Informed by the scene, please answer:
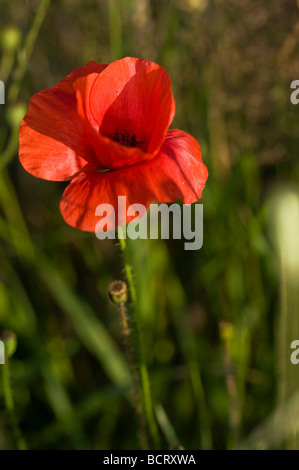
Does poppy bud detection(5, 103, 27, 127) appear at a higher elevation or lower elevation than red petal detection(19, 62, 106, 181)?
higher

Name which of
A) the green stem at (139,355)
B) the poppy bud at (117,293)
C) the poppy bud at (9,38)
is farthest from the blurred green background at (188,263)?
the poppy bud at (117,293)

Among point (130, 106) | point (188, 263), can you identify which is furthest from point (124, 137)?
point (188, 263)

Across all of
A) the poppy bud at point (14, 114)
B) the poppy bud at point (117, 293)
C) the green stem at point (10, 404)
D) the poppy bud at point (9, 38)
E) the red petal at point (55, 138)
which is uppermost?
the poppy bud at point (9, 38)

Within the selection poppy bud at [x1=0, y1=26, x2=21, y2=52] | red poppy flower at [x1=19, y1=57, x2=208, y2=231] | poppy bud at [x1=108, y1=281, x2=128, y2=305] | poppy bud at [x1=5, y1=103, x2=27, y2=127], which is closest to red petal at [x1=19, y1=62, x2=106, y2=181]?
red poppy flower at [x1=19, y1=57, x2=208, y2=231]

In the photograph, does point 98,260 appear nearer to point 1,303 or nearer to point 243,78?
point 1,303

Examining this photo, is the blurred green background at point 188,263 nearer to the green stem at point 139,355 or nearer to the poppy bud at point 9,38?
the poppy bud at point 9,38

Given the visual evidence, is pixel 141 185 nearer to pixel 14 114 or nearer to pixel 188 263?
pixel 14 114

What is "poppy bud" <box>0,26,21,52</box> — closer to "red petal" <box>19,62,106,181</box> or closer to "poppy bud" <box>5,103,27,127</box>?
"poppy bud" <box>5,103,27,127</box>
